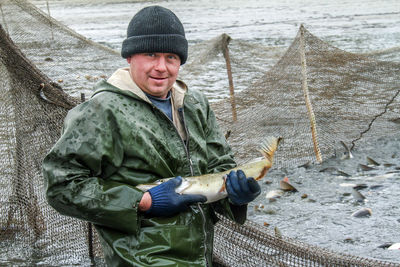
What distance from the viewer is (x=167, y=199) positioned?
2566 millimetres

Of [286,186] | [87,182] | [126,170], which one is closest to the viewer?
[87,182]

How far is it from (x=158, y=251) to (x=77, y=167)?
0.56m

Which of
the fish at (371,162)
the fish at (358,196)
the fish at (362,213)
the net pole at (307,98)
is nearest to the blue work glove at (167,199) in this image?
the fish at (362,213)

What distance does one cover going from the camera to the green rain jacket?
2.50 m

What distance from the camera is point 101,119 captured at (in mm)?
2584

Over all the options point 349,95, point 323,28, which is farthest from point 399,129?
point 323,28

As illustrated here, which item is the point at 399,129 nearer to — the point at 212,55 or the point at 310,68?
the point at 310,68

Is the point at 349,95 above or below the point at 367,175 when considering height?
above

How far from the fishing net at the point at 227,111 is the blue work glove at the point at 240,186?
0.58m

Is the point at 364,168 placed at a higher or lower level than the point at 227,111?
lower

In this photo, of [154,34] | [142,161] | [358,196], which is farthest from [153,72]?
[358,196]

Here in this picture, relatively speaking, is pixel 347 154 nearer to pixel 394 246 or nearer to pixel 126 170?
pixel 394 246

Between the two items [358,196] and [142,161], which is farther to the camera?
[358,196]

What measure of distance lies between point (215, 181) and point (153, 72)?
642 mm
